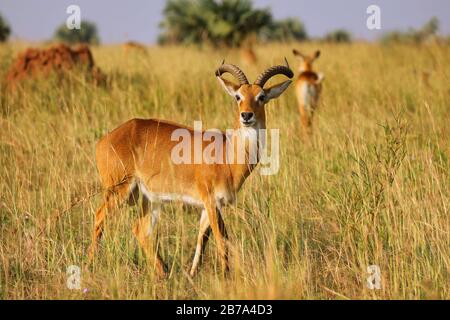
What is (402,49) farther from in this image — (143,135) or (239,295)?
(239,295)

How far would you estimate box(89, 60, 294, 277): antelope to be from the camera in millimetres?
5008

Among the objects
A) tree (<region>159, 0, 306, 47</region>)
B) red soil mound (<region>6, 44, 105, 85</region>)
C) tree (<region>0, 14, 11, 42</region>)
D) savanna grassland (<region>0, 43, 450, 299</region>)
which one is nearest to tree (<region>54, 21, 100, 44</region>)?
tree (<region>0, 14, 11, 42</region>)

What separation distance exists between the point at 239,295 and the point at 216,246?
1.29 m

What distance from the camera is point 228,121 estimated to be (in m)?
8.12

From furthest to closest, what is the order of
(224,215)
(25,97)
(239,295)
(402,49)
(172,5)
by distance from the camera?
(172,5)
(402,49)
(25,97)
(224,215)
(239,295)

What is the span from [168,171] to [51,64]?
19.6 feet

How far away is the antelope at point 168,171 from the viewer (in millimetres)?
5008

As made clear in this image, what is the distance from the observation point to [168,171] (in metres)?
5.19

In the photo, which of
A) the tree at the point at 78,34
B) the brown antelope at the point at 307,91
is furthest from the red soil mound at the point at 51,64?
the tree at the point at 78,34

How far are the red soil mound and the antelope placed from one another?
5441 millimetres

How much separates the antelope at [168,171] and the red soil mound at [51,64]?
5.44 meters

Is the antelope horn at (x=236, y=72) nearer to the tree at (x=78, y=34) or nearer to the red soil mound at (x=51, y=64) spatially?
the red soil mound at (x=51, y=64)

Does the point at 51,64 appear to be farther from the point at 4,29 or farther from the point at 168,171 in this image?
the point at 4,29

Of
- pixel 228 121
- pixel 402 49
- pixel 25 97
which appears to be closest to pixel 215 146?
pixel 228 121
